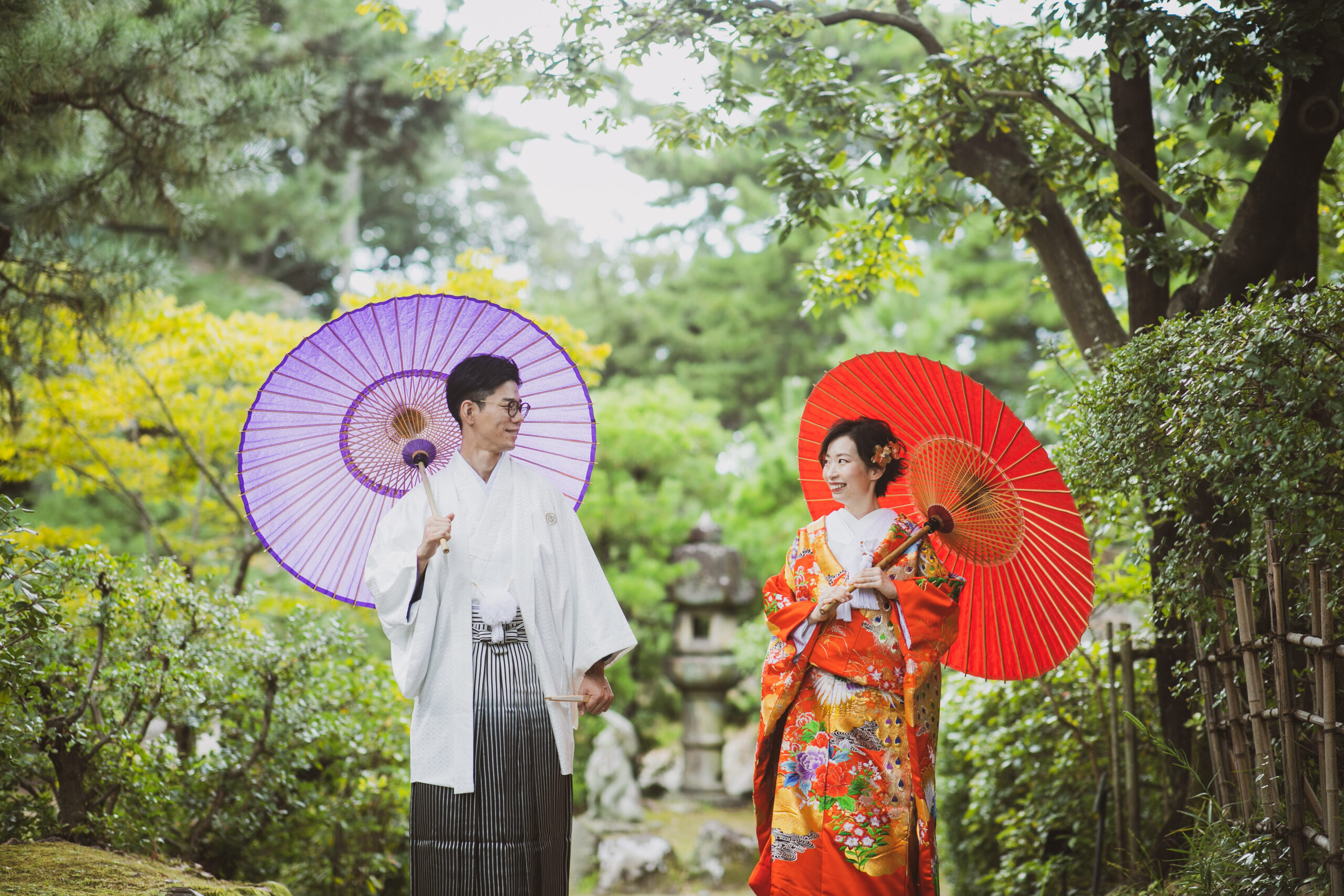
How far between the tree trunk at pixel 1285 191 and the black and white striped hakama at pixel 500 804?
113 inches

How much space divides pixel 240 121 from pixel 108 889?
13.7 ft

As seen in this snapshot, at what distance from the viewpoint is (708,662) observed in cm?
1155

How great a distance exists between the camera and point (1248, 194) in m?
4.12

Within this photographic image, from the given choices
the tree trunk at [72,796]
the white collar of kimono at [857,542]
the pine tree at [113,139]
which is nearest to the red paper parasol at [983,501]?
the white collar of kimono at [857,542]

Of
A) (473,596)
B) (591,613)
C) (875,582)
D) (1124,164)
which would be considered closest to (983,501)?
(875,582)

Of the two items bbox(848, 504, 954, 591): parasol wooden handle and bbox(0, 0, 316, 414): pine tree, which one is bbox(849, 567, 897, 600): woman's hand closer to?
bbox(848, 504, 954, 591): parasol wooden handle

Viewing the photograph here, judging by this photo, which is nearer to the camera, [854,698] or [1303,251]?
[854,698]

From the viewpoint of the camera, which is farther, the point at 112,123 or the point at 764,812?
the point at 112,123

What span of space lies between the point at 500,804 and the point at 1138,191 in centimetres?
380

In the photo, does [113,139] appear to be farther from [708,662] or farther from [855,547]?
[708,662]

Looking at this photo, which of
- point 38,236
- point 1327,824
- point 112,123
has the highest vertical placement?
point 112,123

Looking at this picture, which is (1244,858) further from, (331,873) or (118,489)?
(118,489)

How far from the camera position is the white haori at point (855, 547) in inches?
134

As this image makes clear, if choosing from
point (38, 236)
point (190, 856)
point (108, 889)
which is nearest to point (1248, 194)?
point (108, 889)
